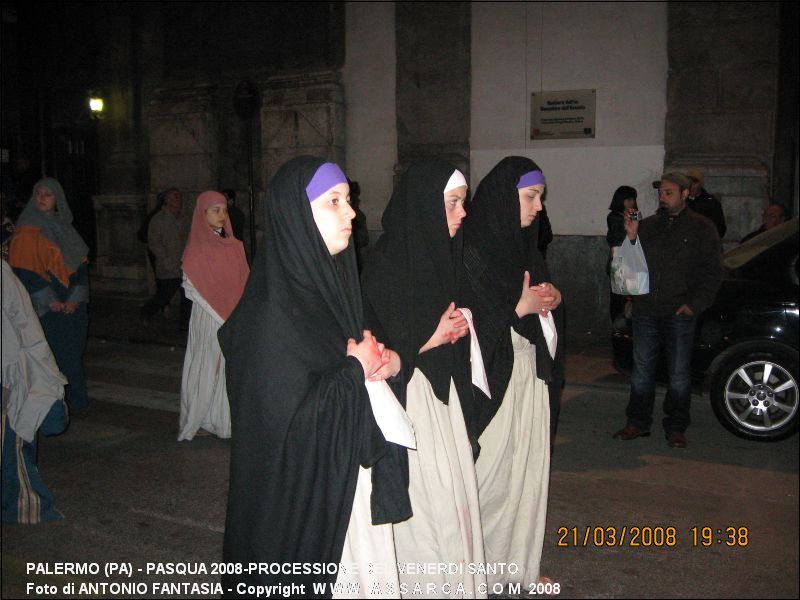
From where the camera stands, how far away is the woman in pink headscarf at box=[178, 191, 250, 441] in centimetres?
643

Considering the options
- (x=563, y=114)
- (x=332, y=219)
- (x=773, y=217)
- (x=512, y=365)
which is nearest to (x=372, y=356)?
(x=332, y=219)

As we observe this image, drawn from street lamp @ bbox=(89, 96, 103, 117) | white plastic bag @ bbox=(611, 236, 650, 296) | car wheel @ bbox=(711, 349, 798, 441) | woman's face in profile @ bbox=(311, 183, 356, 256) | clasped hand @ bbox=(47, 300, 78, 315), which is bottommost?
car wheel @ bbox=(711, 349, 798, 441)

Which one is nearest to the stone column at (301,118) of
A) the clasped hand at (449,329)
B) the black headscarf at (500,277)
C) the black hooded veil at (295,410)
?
the black headscarf at (500,277)

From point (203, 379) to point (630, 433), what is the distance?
3373 mm

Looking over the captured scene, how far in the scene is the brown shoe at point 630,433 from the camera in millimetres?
6461

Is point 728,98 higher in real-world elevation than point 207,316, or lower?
higher

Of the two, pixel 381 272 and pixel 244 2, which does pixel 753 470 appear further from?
pixel 244 2

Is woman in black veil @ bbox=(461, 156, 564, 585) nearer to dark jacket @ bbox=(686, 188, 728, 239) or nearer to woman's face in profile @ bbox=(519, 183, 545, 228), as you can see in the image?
woman's face in profile @ bbox=(519, 183, 545, 228)

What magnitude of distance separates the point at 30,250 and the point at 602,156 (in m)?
7.81

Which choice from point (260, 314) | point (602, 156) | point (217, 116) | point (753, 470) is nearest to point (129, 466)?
point (260, 314)

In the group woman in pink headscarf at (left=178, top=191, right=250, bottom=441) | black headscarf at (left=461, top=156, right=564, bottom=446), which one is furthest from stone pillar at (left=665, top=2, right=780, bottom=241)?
black headscarf at (left=461, top=156, right=564, bottom=446)

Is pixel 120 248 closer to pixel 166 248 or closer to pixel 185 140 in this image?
pixel 185 140

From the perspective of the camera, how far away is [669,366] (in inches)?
252

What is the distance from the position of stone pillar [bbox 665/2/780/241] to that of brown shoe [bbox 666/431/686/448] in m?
5.20
